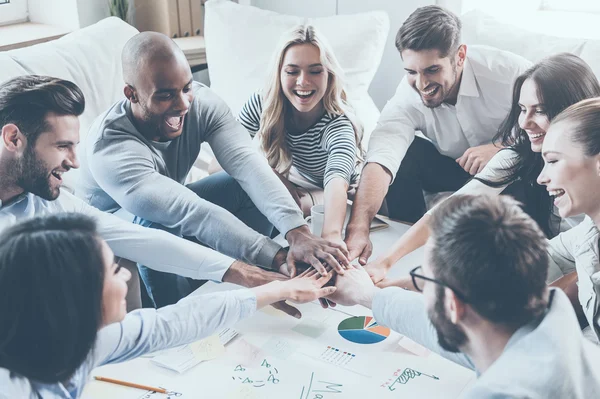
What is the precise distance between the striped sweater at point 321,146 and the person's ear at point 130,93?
0.53m

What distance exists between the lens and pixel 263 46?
2.91 meters

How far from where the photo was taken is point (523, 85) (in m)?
1.98

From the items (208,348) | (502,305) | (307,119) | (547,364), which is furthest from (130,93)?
(547,364)

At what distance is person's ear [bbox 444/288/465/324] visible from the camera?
103 cm

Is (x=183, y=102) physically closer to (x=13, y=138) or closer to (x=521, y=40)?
(x=13, y=138)

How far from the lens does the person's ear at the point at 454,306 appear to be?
103 cm

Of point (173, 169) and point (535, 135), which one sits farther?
point (173, 169)

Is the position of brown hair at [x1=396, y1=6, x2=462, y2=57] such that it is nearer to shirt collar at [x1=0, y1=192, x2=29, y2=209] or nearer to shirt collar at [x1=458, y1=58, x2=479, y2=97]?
shirt collar at [x1=458, y1=58, x2=479, y2=97]

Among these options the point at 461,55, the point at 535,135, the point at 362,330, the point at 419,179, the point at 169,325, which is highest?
the point at 461,55

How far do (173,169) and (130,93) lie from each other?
0.96 ft

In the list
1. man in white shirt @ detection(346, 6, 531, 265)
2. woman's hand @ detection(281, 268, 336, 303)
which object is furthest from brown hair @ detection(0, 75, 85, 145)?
man in white shirt @ detection(346, 6, 531, 265)

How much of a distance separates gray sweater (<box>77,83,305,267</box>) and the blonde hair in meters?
0.16

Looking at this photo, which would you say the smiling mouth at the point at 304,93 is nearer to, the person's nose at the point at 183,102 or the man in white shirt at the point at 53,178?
the person's nose at the point at 183,102

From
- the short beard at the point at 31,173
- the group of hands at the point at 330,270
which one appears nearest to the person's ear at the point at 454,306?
the group of hands at the point at 330,270
